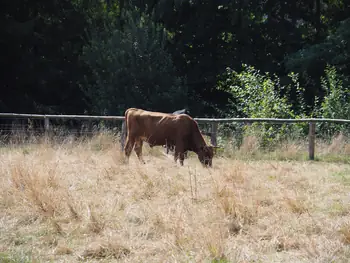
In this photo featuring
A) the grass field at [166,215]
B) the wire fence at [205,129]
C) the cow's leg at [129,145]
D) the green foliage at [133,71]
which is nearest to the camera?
the grass field at [166,215]

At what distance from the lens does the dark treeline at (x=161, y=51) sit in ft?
69.5

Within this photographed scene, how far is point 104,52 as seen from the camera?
70.4ft

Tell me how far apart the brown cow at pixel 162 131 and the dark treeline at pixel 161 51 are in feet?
28.5

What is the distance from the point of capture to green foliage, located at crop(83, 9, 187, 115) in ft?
69.0

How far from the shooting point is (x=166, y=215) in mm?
5840

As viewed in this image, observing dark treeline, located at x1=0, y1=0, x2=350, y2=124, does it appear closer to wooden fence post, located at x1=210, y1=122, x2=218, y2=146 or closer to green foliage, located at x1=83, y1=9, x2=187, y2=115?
green foliage, located at x1=83, y1=9, x2=187, y2=115

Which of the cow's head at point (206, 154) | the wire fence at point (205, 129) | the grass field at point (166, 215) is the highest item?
the wire fence at point (205, 129)

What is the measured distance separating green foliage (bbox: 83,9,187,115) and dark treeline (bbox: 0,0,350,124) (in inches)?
1.7

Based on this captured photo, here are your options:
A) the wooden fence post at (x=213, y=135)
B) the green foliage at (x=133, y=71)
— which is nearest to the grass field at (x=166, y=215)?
the wooden fence post at (x=213, y=135)

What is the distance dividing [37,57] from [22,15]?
2.22m

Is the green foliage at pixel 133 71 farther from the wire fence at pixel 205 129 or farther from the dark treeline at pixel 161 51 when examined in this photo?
the wire fence at pixel 205 129

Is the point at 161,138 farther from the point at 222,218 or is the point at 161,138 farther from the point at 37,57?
the point at 37,57

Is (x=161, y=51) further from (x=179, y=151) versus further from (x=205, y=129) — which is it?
(x=179, y=151)

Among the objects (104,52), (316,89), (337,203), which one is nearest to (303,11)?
(316,89)
